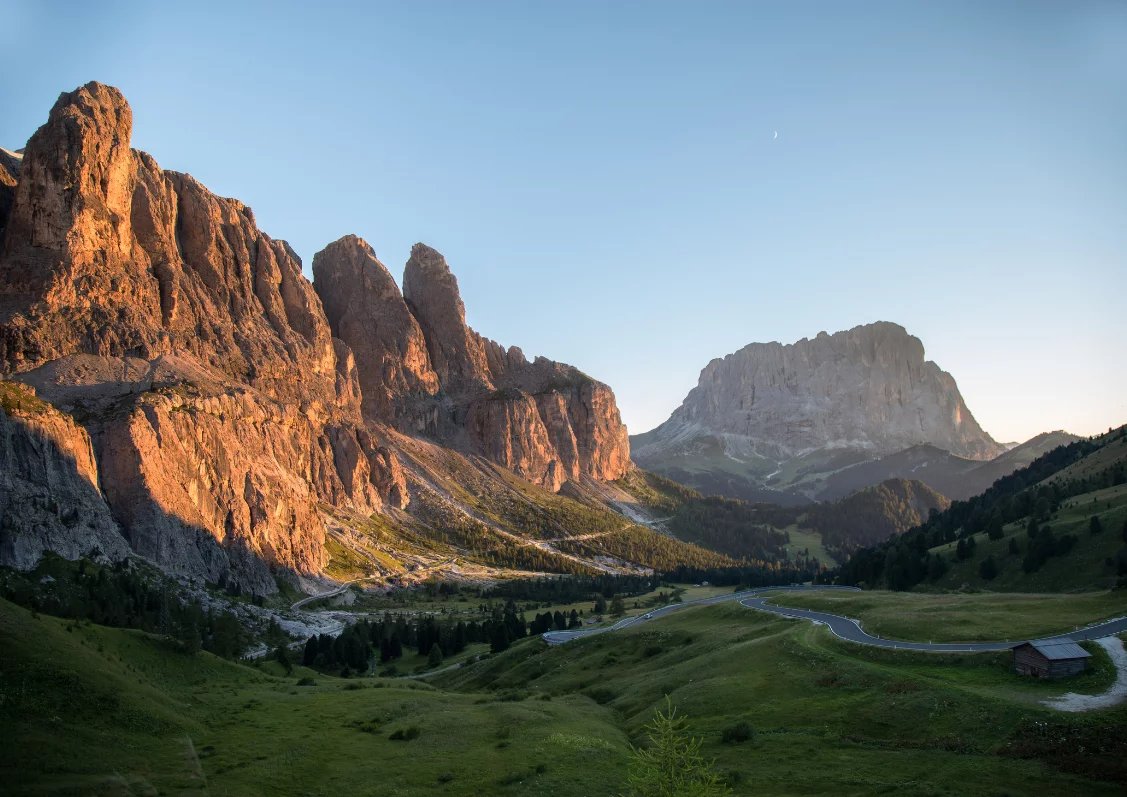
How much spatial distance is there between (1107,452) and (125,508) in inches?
8159

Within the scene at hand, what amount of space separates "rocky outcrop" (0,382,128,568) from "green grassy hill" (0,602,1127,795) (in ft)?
239

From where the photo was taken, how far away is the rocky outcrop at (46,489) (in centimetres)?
11831

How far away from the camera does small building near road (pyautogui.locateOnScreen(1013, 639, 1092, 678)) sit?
49344mm

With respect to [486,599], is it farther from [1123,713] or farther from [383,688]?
[1123,713]

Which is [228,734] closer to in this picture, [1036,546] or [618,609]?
[1036,546]

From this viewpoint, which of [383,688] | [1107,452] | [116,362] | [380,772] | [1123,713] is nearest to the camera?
[1123,713]

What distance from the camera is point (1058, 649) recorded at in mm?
50219

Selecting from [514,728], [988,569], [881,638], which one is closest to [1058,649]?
[881,638]

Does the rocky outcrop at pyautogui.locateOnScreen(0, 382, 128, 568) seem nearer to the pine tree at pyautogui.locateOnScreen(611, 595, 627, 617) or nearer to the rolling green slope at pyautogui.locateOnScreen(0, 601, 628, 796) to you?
the rolling green slope at pyautogui.locateOnScreen(0, 601, 628, 796)

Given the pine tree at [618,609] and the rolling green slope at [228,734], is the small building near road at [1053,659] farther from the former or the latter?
the pine tree at [618,609]

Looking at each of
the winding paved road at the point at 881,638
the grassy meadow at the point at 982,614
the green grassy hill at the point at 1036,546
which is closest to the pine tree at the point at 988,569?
the green grassy hill at the point at 1036,546

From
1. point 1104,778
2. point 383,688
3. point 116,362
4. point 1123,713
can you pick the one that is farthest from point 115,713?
point 116,362

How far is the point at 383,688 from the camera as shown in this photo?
72.7 metres

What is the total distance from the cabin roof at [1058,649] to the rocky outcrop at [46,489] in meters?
130
